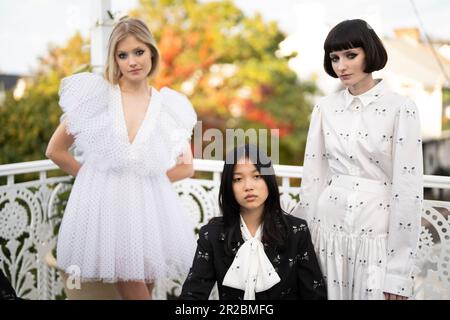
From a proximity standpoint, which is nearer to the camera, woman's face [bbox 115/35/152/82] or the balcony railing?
woman's face [bbox 115/35/152/82]

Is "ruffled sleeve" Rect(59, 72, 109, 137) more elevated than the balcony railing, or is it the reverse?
"ruffled sleeve" Rect(59, 72, 109, 137)

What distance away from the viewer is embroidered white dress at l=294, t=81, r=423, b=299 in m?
1.63

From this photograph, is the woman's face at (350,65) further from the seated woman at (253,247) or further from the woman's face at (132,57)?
the woman's face at (132,57)

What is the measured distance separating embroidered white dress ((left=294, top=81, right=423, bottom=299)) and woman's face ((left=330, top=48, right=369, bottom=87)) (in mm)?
60

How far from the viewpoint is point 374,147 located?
5.52 ft

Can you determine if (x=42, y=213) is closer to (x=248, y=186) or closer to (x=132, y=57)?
(x=132, y=57)

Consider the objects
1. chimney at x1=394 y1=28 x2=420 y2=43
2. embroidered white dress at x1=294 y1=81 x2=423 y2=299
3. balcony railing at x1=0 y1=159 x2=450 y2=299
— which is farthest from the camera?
chimney at x1=394 y1=28 x2=420 y2=43

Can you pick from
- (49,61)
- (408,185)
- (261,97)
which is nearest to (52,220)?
(408,185)

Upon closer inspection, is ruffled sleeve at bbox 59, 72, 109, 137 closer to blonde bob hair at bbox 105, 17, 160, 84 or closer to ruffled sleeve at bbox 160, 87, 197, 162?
blonde bob hair at bbox 105, 17, 160, 84

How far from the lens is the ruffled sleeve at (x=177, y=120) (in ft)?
7.55

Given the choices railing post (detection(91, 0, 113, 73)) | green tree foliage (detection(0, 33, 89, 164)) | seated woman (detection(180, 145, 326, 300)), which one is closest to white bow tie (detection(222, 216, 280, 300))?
seated woman (detection(180, 145, 326, 300))

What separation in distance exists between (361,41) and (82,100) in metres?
1.13

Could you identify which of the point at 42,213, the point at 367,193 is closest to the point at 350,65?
the point at 367,193

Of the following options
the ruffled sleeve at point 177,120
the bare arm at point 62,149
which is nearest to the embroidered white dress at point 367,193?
the ruffled sleeve at point 177,120
